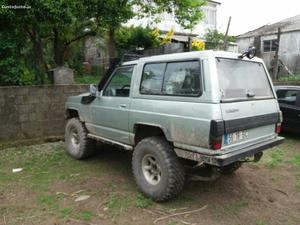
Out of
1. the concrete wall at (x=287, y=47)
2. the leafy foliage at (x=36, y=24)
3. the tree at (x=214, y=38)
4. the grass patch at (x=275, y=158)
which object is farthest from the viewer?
the tree at (x=214, y=38)

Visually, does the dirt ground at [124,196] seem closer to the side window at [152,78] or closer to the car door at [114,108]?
the car door at [114,108]

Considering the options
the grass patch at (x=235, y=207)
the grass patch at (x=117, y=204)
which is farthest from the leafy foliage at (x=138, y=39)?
the grass patch at (x=235, y=207)

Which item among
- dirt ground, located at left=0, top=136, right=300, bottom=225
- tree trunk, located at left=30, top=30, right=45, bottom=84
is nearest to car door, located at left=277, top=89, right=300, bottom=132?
dirt ground, located at left=0, top=136, right=300, bottom=225

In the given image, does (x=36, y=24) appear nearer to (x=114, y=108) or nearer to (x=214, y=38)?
(x=114, y=108)

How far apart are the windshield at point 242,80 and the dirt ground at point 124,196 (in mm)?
1510

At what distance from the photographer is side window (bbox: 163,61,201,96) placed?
3.71m

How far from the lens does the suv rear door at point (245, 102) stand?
357 centimetres

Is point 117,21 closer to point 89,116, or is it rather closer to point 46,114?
point 46,114

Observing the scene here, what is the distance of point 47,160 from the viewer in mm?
6035

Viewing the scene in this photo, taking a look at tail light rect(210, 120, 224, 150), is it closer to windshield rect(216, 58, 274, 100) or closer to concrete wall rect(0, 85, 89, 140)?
windshield rect(216, 58, 274, 100)

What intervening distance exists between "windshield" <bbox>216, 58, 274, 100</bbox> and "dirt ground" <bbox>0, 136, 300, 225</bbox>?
1.51 meters

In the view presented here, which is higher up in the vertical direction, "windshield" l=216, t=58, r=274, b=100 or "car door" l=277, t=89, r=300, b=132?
"windshield" l=216, t=58, r=274, b=100

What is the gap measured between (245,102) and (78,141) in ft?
11.8

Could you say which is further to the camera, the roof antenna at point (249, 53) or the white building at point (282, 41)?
the white building at point (282, 41)
